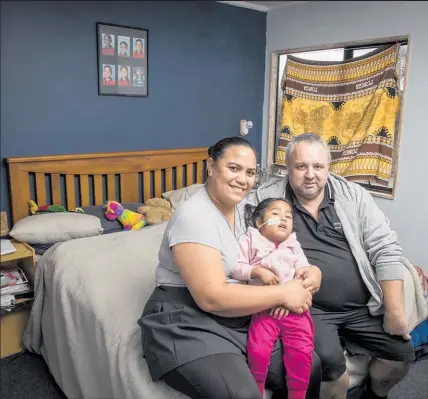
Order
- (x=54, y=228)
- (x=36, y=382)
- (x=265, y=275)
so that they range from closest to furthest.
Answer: (x=265, y=275) → (x=36, y=382) → (x=54, y=228)

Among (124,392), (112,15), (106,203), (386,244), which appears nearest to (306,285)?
(386,244)

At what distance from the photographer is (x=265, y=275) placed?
4.03 ft

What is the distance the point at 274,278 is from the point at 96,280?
800 mm

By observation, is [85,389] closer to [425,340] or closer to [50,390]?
[50,390]

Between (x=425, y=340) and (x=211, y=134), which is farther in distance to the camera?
(x=211, y=134)

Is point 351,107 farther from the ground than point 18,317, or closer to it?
farther from the ground

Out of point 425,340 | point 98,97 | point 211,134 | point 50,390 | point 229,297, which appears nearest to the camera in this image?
point 229,297

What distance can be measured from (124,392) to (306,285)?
64 centimetres

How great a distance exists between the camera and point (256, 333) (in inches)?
45.6

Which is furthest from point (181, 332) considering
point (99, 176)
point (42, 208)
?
point (99, 176)

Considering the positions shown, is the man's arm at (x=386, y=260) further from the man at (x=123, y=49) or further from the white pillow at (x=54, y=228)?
the man at (x=123, y=49)

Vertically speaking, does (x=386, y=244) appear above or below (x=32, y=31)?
below

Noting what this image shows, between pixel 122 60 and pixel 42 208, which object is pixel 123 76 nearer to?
pixel 122 60

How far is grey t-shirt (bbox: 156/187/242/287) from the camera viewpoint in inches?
44.1
